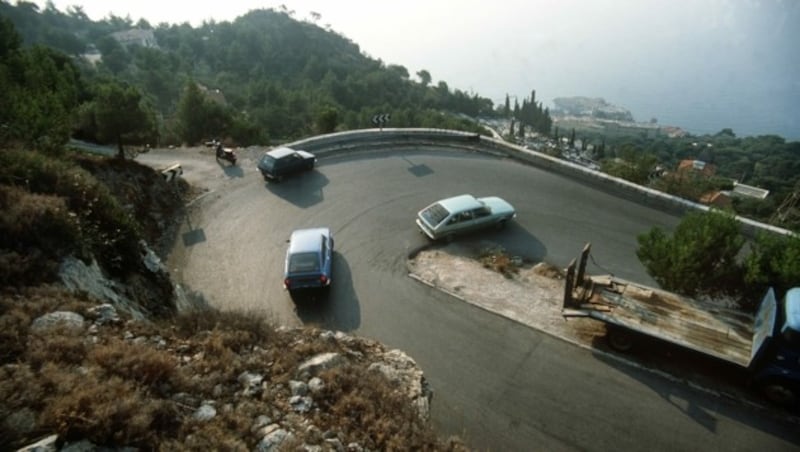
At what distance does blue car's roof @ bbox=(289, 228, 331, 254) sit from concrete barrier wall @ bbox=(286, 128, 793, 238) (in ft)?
34.3

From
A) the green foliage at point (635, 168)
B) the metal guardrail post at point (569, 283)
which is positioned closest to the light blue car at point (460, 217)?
the metal guardrail post at point (569, 283)

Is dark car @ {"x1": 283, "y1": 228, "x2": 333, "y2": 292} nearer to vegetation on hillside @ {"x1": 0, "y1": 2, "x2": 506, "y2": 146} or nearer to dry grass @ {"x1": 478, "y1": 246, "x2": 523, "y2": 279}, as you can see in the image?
dry grass @ {"x1": 478, "y1": 246, "x2": 523, "y2": 279}

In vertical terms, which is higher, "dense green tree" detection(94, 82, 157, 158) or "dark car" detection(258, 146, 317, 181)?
"dense green tree" detection(94, 82, 157, 158)

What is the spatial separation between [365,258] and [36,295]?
31.8 feet

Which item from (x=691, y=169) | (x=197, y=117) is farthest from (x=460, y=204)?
(x=197, y=117)

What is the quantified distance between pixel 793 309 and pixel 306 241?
42.4 feet

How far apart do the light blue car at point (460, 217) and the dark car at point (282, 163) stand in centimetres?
777

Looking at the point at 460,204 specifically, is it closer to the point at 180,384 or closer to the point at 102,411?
the point at 180,384

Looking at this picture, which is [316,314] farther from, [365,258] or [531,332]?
[531,332]

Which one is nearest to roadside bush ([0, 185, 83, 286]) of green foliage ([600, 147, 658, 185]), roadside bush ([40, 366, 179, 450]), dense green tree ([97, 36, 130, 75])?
roadside bush ([40, 366, 179, 450])

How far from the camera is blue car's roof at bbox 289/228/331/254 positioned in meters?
13.3

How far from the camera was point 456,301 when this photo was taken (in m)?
12.8

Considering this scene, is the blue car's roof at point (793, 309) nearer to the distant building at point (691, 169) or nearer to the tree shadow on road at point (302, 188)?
the distant building at point (691, 169)

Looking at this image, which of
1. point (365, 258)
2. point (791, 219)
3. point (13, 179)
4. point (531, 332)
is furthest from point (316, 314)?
point (791, 219)
